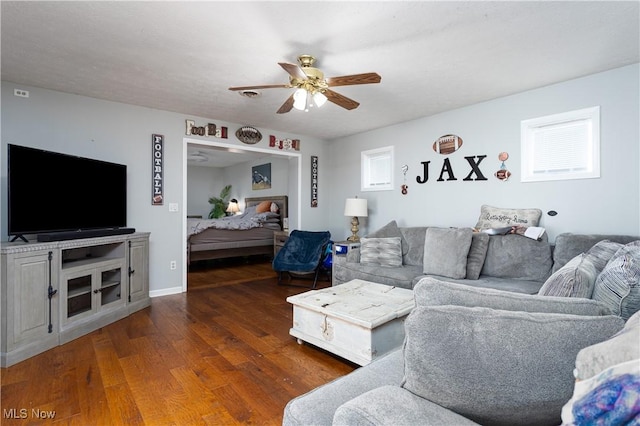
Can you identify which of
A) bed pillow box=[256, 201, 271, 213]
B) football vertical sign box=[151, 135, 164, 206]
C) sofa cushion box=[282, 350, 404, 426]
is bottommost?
sofa cushion box=[282, 350, 404, 426]

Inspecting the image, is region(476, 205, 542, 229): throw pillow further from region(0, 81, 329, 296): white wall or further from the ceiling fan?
region(0, 81, 329, 296): white wall

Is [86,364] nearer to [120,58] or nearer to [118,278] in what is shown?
[118,278]

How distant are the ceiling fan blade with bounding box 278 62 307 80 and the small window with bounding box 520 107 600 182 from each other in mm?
2630

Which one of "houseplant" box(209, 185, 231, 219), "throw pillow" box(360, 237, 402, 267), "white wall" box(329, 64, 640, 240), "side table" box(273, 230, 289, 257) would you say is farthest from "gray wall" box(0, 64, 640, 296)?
"houseplant" box(209, 185, 231, 219)

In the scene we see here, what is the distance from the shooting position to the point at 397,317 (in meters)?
2.29

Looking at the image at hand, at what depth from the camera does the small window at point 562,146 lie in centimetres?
303

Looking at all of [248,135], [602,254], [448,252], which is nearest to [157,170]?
[248,135]

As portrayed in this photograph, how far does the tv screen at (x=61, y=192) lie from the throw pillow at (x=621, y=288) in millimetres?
3728

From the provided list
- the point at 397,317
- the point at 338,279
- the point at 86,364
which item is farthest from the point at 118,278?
the point at 397,317

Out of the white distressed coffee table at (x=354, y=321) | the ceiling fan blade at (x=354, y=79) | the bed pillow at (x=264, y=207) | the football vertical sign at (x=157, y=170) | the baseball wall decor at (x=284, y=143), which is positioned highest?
the baseball wall decor at (x=284, y=143)

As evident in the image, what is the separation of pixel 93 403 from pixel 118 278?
66.6 inches

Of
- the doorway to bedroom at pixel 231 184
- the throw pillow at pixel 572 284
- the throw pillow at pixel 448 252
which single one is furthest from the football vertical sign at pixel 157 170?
the throw pillow at pixel 572 284

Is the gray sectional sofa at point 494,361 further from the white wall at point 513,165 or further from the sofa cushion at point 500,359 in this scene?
the white wall at point 513,165

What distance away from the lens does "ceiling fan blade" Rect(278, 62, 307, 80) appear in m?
2.18
